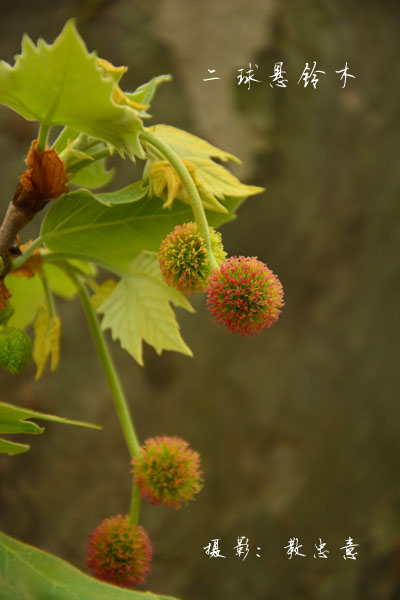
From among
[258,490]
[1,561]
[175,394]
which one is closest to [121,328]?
[1,561]

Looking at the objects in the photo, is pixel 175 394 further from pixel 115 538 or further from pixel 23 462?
pixel 115 538

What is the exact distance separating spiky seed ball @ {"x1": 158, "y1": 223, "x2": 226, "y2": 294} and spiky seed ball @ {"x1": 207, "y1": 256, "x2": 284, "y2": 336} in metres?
0.01

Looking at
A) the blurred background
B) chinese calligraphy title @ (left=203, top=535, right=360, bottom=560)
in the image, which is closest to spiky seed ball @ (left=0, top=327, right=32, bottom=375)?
the blurred background

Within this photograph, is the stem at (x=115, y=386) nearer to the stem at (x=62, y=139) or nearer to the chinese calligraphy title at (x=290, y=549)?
the stem at (x=62, y=139)

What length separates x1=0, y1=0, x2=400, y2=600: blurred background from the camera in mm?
1365

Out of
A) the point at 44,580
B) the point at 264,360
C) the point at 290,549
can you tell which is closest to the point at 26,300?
the point at 44,580

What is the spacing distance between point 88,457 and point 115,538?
1.10m

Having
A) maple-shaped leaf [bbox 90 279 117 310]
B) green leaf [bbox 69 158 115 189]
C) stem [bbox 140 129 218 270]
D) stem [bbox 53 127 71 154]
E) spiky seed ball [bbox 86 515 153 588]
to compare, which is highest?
green leaf [bbox 69 158 115 189]

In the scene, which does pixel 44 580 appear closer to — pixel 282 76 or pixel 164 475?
pixel 164 475

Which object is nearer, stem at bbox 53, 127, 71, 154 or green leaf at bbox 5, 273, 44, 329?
stem at bbox 53, 127, 71, 154

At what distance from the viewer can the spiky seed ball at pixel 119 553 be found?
31 cm

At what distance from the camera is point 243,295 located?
256 mm

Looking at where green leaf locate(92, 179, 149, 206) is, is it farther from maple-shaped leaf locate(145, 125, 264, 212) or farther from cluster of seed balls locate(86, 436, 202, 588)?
cluster of seed balls locate(86, 436, 202, 588)

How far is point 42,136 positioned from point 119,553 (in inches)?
8.6
